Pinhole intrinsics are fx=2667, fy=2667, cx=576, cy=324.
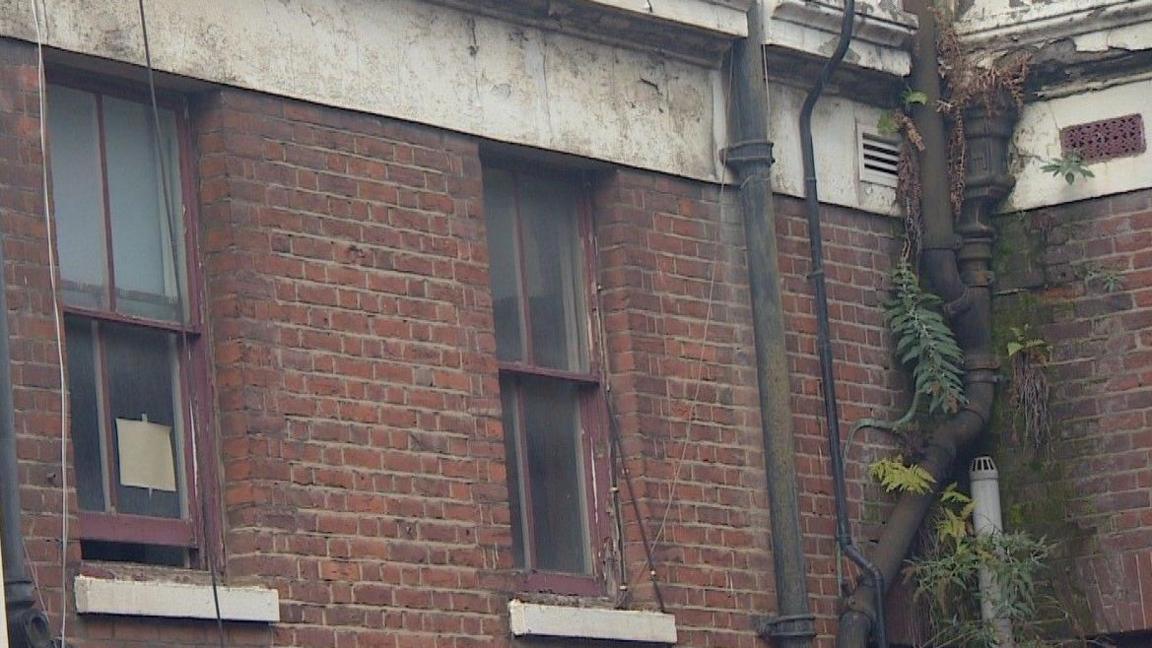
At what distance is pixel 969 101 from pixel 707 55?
158cm

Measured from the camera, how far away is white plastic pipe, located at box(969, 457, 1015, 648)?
41.3ft

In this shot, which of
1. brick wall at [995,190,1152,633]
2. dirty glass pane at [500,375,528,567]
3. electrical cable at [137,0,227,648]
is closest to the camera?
electrical cable at [137,0,227,648]

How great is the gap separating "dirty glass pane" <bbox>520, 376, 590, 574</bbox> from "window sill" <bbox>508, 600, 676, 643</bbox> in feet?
1.30

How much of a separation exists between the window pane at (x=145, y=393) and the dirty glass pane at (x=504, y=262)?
5.95ft

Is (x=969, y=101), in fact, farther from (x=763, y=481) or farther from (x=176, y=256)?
(x=176, y=256)

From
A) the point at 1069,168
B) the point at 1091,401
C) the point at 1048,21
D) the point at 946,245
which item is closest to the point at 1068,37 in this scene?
the point at 1048,21

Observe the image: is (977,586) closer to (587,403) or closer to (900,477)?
(900,477)

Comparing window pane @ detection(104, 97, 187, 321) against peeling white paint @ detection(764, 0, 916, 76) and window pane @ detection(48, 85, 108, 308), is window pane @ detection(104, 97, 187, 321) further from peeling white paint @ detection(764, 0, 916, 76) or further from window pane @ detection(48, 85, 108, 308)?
peeling white paint @ detection(764, 0, 916, 76)

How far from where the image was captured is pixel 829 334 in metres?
12.7

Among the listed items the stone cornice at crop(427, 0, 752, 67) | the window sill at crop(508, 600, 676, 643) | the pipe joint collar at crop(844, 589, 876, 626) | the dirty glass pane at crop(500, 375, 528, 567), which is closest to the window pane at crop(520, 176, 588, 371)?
the dirty glass pane at crop(500, 375, 528, 567)

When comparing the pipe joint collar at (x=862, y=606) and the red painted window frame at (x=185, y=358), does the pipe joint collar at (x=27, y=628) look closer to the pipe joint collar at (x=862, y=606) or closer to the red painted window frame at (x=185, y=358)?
the red painted window frame at (x=185, y=358)

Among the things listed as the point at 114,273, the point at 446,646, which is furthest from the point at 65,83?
the point at 446,646

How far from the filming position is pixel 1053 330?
13148mm

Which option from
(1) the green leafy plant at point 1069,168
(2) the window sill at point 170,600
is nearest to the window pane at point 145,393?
(2) the window sill at point 170,600
